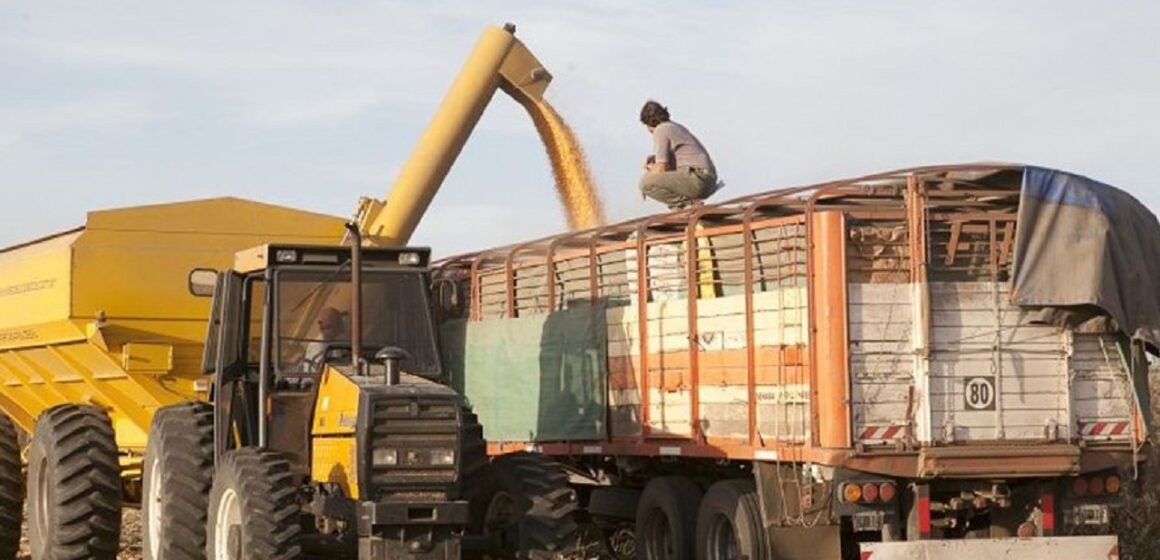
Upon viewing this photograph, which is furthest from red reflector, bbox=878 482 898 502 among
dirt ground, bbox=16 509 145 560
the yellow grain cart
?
dirt ground, bbox=16 509 145 560

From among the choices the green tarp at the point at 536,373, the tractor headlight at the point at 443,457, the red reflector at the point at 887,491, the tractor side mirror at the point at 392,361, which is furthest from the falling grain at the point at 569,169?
the tractor headlight at the point at 443,457

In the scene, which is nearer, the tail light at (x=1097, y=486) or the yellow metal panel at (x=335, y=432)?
the yellow metal panel at (x=335, y=432)

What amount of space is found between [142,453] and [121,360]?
0.87 m

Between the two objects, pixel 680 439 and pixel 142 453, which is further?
pixel 142 453

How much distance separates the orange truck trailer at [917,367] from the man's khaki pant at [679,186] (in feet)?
8.74

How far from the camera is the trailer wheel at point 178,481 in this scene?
1245cm

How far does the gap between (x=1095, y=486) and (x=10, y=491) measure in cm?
934

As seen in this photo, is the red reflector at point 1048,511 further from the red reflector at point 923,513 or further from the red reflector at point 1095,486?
the red reflector at point 923,513

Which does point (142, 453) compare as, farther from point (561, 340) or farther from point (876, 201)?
point (876, 201)

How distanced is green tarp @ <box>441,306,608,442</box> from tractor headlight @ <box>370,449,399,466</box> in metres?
3.95

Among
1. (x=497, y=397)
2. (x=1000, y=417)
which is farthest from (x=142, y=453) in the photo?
(x=1000, y=417)

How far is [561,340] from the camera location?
15.9m

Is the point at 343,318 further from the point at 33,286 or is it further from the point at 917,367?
the point at 33,286

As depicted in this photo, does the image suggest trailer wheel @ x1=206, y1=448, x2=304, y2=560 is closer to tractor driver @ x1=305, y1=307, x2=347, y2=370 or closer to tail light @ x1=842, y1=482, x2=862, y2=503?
tractor driver @ x1=305, y1=307, x2=347, y2=370
